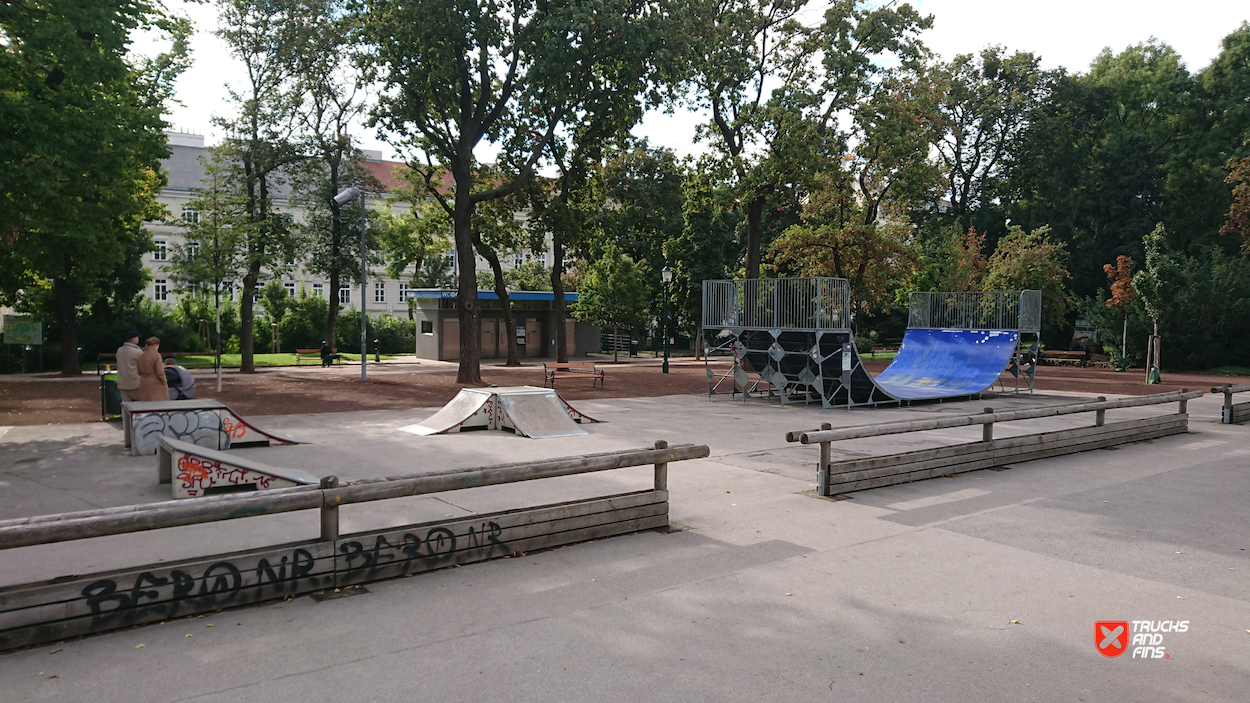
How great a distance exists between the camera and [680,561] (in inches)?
256

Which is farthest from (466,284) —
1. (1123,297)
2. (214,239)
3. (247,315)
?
(1123,297)

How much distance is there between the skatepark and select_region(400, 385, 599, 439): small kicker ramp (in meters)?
3.12

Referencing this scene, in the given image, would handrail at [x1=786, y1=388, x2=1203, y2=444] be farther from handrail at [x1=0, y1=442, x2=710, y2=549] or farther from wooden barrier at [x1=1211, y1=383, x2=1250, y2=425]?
wooden barrier at [x1=1211, y1=383, x2=1250, y2=425]

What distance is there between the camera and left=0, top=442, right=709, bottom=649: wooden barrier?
15.2 ft

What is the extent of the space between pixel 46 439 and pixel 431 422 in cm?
602

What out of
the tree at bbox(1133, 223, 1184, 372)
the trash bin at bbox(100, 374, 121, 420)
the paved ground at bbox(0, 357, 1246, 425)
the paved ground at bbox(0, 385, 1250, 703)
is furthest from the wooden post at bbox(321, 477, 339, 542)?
the tree at bbox(1133, 223, 1184, 372)

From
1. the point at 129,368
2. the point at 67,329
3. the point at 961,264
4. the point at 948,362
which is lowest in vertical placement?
the point at 948,362

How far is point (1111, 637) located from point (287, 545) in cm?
540

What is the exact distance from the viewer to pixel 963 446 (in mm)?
10797

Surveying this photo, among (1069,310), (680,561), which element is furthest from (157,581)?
(1069,310)

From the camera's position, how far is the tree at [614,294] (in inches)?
1802

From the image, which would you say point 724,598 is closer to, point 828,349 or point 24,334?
point 828,349

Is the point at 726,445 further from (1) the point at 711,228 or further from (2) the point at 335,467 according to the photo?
(1) the point at 711,228

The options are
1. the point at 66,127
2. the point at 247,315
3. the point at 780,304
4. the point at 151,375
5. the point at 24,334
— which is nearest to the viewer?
the point at 151,375
